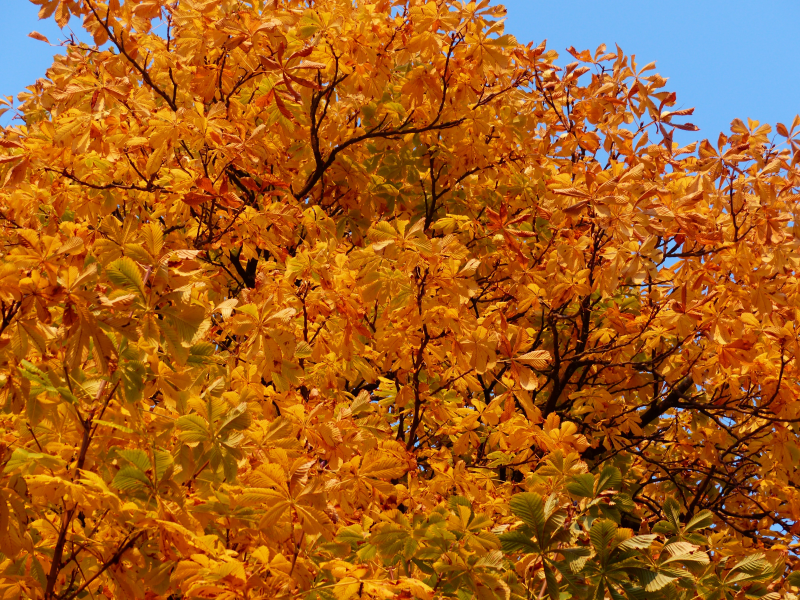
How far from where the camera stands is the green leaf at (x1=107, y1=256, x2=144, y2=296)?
2.70m

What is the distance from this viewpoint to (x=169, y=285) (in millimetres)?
2783

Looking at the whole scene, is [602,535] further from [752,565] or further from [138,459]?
[138,459]

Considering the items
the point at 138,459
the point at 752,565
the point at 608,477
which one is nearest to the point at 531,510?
the point at 608,477

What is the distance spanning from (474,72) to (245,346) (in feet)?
9.47

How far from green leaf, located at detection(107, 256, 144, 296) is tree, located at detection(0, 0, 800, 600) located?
0.02m

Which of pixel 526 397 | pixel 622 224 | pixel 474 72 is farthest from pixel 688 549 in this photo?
pixel 474 72

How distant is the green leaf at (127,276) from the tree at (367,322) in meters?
0.02

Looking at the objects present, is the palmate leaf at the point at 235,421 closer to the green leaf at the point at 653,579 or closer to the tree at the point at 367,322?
the tree at the point at 367,322

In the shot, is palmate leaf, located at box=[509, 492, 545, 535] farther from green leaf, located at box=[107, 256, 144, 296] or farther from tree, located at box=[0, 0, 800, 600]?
green leaf, located at box=[107, 256, 144, 296]

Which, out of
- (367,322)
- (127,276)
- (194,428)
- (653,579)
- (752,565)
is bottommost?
(653,579)

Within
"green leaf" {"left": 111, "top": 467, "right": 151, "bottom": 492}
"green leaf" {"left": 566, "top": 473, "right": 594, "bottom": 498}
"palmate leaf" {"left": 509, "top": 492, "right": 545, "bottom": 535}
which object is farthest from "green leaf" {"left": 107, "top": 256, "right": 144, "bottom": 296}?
"green leaf" {"left": 566, "top": 473, "right": 594, "bottom": 498}

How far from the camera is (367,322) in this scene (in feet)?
16.8

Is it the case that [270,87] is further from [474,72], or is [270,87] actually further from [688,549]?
[688,549]

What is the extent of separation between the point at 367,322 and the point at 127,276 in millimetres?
2550
